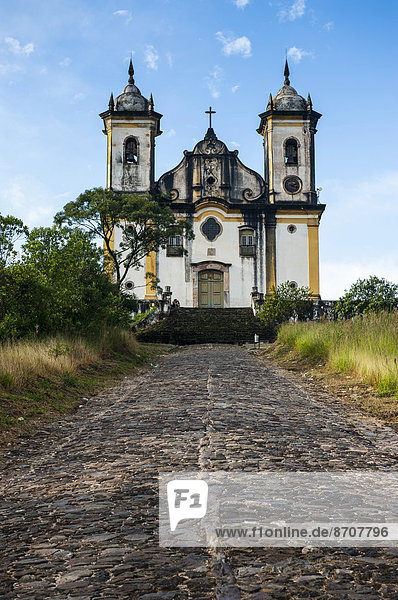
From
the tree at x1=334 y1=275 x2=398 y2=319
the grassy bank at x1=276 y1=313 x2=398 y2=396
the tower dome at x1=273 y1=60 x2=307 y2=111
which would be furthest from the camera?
the tower dome at x1=273 y1=60 x2=307 y2=111

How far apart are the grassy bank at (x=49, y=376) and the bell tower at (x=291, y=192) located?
23.7 meters

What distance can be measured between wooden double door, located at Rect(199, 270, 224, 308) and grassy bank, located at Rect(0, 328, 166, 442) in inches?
870

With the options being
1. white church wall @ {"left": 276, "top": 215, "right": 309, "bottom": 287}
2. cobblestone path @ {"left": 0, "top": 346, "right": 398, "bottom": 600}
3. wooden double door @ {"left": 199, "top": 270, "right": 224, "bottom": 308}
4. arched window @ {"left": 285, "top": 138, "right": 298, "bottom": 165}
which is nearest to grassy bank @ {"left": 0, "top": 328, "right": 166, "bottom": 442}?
cobblestone path @ {"left": 0, "top": 346, "right": 398, "bottom": 600}

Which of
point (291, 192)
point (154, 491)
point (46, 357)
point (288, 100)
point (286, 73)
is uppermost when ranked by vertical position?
point (286, 73)

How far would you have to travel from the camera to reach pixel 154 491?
3707mm

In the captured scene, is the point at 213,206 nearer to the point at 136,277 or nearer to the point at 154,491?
the point at 136,277

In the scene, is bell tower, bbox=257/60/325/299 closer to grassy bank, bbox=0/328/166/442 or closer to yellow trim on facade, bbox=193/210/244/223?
yellow trim on facade, bbox=193/210/244/223

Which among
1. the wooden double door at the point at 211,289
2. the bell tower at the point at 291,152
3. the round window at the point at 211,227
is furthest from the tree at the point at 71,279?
the bell tower at the point at 291,152

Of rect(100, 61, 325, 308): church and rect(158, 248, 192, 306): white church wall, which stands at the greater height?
rect(100, 61, 325, 308): church

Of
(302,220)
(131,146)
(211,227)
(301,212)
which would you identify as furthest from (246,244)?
(131,146)

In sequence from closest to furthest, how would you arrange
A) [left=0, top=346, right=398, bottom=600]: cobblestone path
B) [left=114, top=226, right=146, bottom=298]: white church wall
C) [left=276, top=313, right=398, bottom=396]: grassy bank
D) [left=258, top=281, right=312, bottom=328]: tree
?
[left=0, top=346, right=398, bottom=600]: cobblestone path < [left=276, top=313, right=398, bottom=396]: grassy bank < [left=258, top=281, right=312, bottom=328]: tree < [left=114, top=226, right=146, bottom=298]: white church wall

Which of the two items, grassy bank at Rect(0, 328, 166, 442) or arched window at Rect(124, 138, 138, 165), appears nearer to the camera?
grassy bank at Rect(0, 328, 166, 442)

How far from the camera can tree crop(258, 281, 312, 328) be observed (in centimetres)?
2364

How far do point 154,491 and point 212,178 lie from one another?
35.5 meters
